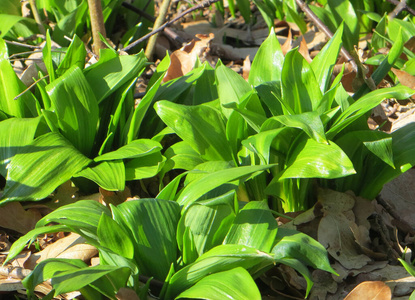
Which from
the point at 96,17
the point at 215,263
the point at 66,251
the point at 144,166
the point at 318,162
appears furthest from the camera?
the point at 96,17

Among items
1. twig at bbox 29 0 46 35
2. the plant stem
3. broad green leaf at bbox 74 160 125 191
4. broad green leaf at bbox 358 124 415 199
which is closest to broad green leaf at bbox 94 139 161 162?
broad green leaf at bbox 74 160 125 191

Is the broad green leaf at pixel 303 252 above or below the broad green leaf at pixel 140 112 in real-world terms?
below

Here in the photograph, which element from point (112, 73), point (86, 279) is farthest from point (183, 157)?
point (86, 279)

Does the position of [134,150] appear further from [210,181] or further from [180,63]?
[180,63]

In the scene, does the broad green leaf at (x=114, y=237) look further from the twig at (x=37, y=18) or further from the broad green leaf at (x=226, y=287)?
the twig at (x=37, y=18)

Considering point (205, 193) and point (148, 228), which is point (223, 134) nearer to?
point (205, 193)

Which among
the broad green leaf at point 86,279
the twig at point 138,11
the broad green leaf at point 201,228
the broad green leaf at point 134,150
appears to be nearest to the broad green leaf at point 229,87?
the broad green leaf at point 134,150
